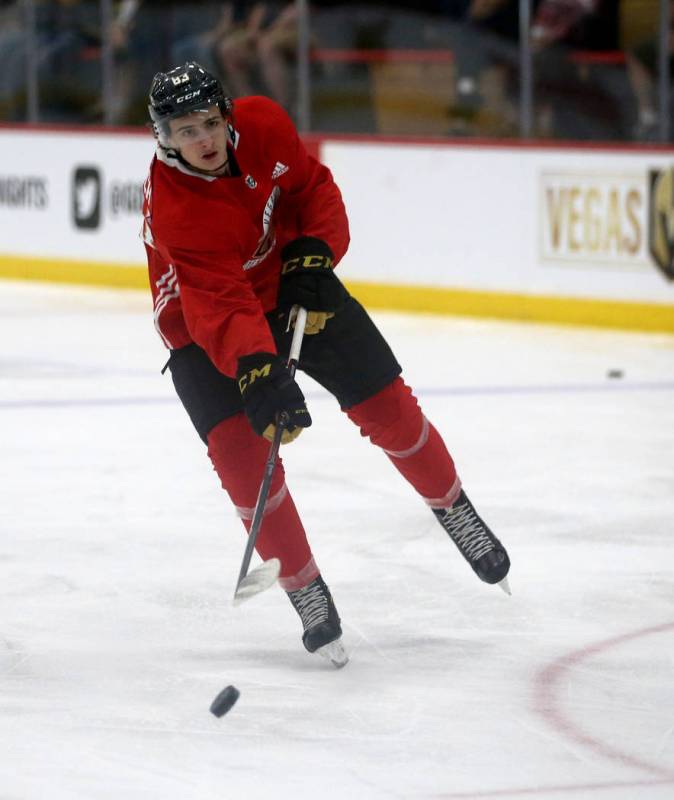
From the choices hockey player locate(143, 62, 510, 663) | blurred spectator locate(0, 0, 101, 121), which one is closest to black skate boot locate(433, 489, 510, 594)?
hockey player locate(143, 62, 510, 663)

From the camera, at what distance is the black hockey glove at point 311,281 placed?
3.48 m

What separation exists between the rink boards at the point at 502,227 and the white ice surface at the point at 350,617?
191 centimetres

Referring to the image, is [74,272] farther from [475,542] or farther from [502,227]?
[475,542]

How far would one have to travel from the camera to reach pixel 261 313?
11.1 ft

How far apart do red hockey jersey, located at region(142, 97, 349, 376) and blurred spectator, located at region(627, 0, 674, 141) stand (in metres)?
5.62

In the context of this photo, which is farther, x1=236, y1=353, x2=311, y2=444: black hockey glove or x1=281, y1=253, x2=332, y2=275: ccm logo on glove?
x1=281, y1=253, x2=332, y2=275: ccm logo on glove

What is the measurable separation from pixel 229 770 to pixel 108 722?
0.35 metres

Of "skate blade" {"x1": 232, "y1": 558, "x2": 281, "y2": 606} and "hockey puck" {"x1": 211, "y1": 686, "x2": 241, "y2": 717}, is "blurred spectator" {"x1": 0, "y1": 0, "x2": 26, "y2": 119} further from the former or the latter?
"hockey puck" {"x1": 211, "y1": 686, "x2": 241, "y2": 717}

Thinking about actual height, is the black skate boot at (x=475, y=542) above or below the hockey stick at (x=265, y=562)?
below

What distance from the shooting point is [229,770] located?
9.43 feet

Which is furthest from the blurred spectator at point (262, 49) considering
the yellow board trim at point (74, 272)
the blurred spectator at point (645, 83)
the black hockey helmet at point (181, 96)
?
the black hockey helmet at point (181, 96)

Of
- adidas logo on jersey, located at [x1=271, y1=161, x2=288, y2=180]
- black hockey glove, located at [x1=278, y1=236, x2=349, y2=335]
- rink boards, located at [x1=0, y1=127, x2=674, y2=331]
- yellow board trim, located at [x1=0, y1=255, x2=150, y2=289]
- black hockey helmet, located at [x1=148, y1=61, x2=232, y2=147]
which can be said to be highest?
black hockey helmet, located at [x1=148, y1=61, x2=232, y2=147]

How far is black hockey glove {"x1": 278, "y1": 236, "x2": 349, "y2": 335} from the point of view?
11.4 ft

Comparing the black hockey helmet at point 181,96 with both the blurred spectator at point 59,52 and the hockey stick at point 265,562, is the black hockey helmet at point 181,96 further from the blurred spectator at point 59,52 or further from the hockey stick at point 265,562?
the blurred spectator at point 59,52
